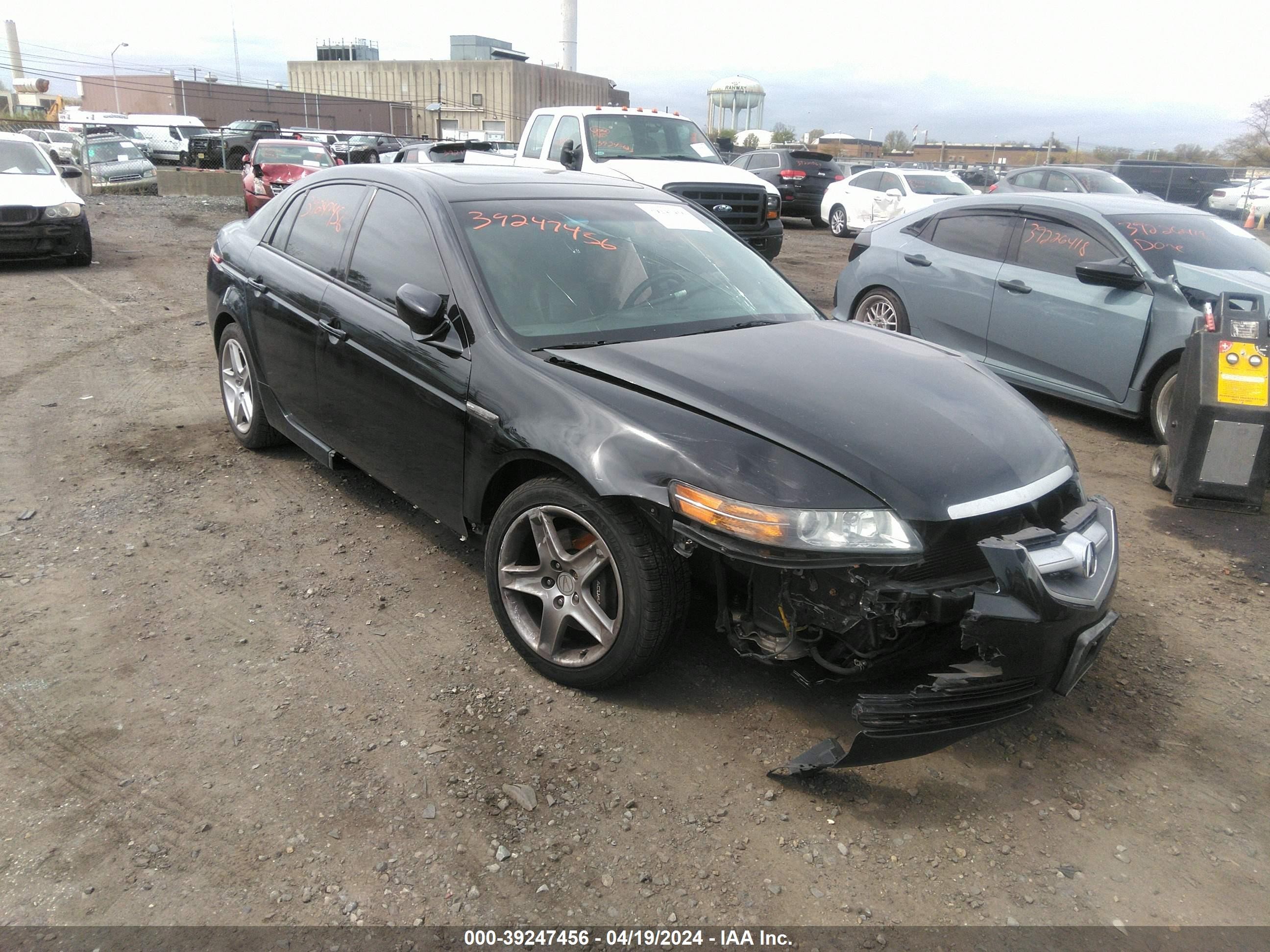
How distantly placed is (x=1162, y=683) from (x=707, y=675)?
169 cm

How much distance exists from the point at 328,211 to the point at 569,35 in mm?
83337

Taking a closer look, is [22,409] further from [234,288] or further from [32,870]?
[32,870]

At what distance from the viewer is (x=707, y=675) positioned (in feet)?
11.1

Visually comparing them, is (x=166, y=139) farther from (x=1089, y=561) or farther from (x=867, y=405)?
(x=1089, y=561)

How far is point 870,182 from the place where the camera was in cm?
1909

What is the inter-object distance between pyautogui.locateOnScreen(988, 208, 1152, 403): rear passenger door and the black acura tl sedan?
2.88 metres

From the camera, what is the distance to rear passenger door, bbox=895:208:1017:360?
6.94 metres

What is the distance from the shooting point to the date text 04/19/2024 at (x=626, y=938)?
2270mm

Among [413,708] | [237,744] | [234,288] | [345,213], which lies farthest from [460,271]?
[234,288]

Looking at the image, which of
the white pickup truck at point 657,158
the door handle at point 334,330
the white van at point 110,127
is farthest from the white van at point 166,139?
the door handle at point 334,330

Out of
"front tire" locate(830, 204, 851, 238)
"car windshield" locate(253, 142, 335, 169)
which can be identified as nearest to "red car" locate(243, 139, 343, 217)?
"car windshield" locate(253, 142, 335, 169)

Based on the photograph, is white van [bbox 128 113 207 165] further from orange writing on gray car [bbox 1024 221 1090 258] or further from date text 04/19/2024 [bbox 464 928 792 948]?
date text 04/19/2024 [bbox 464 928 792 948]

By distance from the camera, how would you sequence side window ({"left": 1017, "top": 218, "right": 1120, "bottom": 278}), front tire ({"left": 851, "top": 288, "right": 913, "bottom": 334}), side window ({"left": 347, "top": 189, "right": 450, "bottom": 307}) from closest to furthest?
side window ({"left": 347, "top": 189, "right": 450, "bottom": 307}), side window ({"left": 1017, "top": 218, "right": 1120, "bottom": 278}), front tire ({"left": 851, "top": 288, "right": 913, "bottom": 334})

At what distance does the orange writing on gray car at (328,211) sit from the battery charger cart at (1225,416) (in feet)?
15.0
